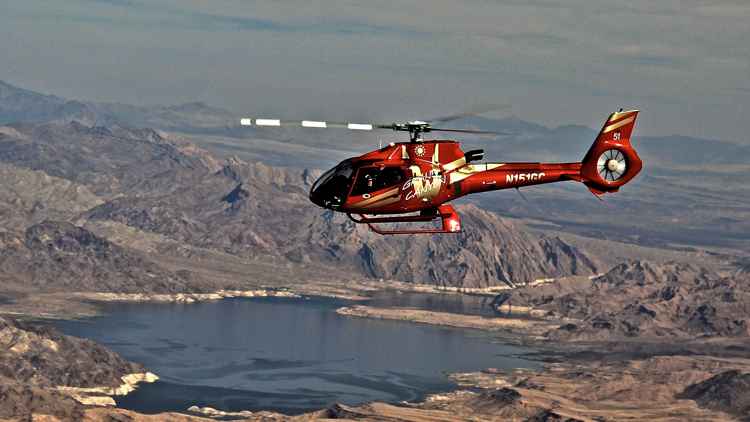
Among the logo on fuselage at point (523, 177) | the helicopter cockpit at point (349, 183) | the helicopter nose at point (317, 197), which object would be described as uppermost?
the logo on fuselage at point (523, 177)

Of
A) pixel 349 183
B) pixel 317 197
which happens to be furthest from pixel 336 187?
pixel 317 197

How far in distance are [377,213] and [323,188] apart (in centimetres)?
467

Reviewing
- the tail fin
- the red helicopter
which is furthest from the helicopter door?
the tail fin

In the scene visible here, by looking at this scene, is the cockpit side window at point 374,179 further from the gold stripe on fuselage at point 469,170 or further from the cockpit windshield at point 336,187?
the gold stripe on fuselage at point 469,170

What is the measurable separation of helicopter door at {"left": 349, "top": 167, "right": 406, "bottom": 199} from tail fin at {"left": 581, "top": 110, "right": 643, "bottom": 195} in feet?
59.6

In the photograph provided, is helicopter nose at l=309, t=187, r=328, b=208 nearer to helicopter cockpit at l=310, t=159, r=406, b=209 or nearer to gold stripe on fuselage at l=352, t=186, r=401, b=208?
helicopter cockpit at l=310, t=159, r=406, b=209

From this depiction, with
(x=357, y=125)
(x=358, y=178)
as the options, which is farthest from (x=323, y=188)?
(x=357, y=125)

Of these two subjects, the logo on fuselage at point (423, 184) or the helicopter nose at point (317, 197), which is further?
the logo on fuselage at point (423, 184)

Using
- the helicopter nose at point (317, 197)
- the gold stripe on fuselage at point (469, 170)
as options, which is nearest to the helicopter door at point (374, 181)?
the helicopter nose at point (317, 197)

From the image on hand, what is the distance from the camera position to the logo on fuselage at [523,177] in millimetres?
107812

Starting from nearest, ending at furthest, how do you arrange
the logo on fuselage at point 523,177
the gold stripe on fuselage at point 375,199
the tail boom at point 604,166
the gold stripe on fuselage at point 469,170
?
the gold stripe on fuselage at point 375,199
the gold stripe on fuselage at point 469,170
the logo on fuselage at point 523,177
the tail boom at point 604,166

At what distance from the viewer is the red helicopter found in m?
101

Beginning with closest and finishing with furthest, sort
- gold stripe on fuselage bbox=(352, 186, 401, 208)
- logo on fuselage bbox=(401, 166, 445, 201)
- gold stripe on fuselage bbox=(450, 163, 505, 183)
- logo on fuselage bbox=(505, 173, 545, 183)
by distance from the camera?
gold stripe on fuselage bbox=(352, 186, 401, 208), logo on fuselage bbox=(401, 166, 445, 201), gold stripe on fuselage bbox=(450, 163, 505, 183), logo on fuselage bbox=(505, 173, 545, 183)

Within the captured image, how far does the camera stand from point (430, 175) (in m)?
103
